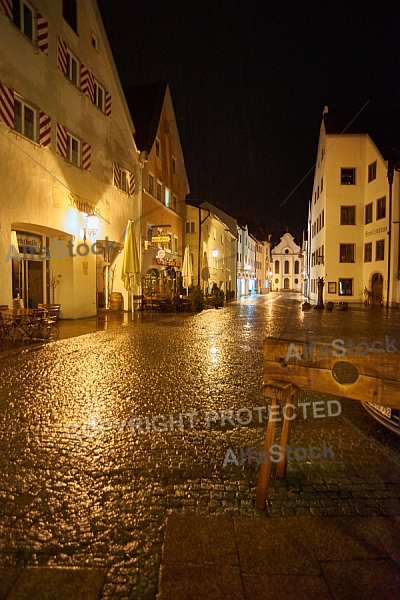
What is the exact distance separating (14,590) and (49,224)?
14.0 m

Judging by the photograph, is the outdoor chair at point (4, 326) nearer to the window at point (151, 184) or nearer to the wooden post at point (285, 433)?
the wooden post at point (285, 433)

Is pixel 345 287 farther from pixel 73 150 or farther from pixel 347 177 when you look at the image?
pixel 73 150

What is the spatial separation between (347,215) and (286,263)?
74400 millimetres

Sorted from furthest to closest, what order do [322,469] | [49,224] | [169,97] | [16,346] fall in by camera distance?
[169,97] → [49,224] → [16,346] → [322,469]

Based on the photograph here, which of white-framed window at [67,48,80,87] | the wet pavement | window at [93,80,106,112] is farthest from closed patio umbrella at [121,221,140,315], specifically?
the wet pavement

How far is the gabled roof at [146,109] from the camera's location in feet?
82.7

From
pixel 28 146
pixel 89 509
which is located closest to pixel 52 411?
pixel 89 509

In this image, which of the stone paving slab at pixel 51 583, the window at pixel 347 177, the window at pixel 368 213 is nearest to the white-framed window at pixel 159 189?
the window at pixel 347 177

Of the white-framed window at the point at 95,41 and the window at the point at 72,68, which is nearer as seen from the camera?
the window at the point at 72,68

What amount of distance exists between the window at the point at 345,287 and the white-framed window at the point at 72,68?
25118 mm

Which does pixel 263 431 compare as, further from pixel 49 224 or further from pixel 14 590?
pixel 49 224

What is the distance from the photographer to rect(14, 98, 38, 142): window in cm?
1343

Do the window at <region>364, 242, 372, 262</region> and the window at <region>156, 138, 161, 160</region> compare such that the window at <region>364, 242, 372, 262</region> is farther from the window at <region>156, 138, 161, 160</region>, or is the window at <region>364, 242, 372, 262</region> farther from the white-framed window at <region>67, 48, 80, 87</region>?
the white-framed window at <region>67, 48, 80, 87</region>

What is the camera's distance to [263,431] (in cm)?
483
